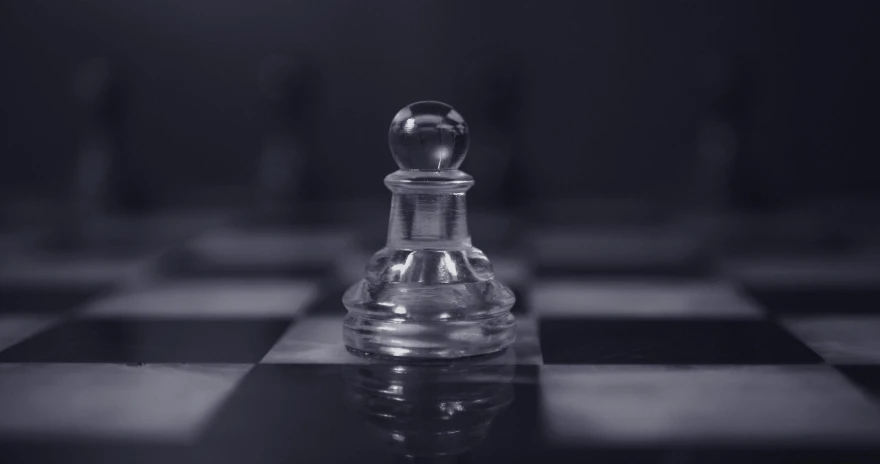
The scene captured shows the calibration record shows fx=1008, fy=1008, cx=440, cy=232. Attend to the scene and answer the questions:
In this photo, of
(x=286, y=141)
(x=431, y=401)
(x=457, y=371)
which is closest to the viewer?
(x=431, y=401)

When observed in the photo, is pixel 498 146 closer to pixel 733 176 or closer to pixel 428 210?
pixel 733 176

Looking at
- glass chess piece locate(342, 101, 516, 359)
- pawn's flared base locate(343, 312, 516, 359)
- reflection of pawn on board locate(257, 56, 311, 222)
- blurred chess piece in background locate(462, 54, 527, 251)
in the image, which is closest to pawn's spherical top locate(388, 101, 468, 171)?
glass chess piece locate(342, 101, 516, 359)

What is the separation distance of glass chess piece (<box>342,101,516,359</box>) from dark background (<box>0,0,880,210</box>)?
119 centimetres

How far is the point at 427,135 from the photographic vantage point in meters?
1.01

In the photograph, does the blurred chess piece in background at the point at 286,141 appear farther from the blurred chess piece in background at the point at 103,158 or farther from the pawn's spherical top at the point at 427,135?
the pawn's spherical top at the point at 427,135

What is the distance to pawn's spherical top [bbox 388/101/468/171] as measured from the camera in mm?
1013

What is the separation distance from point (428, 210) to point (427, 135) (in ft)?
0.27

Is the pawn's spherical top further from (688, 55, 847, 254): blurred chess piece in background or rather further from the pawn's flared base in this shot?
(688, 55, 847, 254): blurred chess piece in background

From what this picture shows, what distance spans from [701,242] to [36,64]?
1.66m

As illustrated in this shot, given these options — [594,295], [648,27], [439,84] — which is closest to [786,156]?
[648,27]

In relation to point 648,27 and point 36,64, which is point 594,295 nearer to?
point 648,27

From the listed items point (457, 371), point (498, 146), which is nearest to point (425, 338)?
point (457, 371)

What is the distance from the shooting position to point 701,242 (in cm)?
183

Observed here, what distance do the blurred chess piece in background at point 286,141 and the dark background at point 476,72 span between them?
60 millimetres
